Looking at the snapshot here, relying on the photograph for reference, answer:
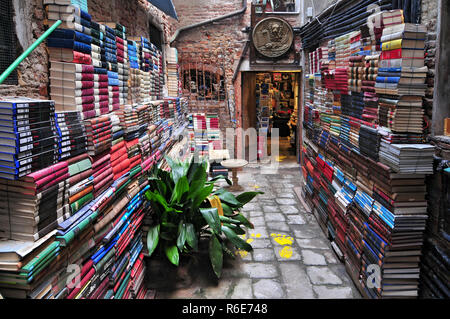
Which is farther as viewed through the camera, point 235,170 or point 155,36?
point 235,170

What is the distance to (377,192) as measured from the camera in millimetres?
3004

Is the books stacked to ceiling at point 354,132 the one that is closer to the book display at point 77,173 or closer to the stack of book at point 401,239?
the stack of book at point 401,239

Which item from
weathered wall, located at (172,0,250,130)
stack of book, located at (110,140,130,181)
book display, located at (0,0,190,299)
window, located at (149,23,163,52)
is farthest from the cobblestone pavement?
weathered wall, located at (172,0,250,130)

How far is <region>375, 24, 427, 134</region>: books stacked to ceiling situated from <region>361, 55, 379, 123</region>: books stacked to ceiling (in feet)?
0.77

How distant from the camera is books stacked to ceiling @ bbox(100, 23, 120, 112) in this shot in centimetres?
264

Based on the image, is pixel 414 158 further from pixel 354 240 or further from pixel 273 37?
pixel 273 37

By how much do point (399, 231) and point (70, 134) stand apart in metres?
2.50

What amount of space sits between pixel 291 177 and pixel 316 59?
314cm

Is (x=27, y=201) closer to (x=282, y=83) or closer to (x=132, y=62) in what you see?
(x=132, y=62)

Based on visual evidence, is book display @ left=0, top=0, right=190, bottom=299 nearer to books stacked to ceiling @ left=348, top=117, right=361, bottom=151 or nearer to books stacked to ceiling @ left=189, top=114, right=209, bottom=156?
books stacked to ceiling @ left=348, top=117, right=361, bottom=151

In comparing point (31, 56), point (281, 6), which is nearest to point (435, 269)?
point (31, 56)

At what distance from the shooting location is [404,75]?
2.48 meters

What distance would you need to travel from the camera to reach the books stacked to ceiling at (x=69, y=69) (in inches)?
79.6
